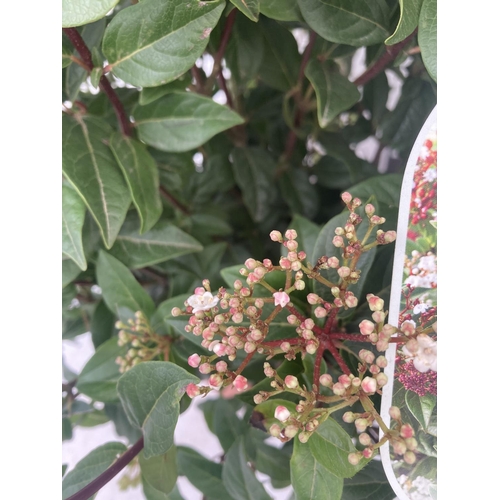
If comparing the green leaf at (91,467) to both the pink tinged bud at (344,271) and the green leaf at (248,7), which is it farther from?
the green leaf at (248,7)

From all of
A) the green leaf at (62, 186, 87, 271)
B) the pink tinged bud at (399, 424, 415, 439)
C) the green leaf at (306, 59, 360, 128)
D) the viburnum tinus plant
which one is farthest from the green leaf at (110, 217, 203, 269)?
the pink tinged bud at (399, 424, 415, 439)

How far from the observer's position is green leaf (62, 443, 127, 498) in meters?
0.46

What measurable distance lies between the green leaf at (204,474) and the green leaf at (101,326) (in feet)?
0.58

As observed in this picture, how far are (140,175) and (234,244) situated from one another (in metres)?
0.28

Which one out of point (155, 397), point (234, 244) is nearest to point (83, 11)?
point (155, 397)

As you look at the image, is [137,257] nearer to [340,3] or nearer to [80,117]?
[80,117]

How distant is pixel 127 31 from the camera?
417 millimetres

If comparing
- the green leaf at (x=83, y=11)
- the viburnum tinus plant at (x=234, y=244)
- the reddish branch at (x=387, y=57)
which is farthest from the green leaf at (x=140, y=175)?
the reddish branch at (x=387, y=57)

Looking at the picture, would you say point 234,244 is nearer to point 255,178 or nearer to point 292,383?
point 255,178

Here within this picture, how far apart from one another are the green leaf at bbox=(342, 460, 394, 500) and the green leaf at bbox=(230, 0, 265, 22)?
37 cm

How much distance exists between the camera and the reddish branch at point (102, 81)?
1.39 ft

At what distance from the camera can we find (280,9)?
405 millimetres
